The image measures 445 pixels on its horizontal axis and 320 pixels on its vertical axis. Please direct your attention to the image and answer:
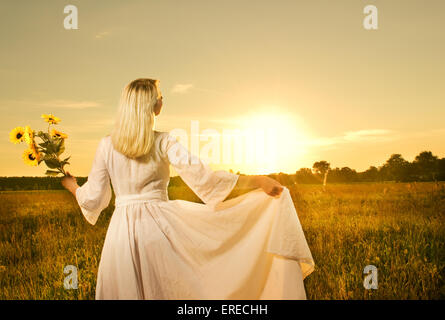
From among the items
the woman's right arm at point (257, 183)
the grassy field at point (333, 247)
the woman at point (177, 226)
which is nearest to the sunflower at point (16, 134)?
the woman at point (177, 226)

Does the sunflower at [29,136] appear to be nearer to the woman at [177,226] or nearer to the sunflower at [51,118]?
the sunflower at [51,118]

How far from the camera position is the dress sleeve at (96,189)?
347 centimetres

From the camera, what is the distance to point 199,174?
11.3ft

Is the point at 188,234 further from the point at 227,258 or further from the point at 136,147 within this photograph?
the point at 136,147

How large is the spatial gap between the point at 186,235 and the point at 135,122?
1.08 m

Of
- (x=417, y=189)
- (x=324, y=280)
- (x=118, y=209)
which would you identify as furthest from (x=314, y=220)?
(x=118, y=209)

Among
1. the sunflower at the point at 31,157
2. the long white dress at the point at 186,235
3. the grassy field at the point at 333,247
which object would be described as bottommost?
the grassy field at the point at 333,247

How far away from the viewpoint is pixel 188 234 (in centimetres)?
351

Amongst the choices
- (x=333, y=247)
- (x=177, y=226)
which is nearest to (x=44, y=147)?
(x=177, y=226)

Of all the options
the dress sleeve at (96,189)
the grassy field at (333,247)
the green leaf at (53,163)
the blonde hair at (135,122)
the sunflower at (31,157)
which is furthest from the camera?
the grassy field at (333,247)

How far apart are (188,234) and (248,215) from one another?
618 mm

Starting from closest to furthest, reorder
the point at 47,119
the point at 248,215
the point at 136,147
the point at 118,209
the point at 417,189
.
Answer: the point at 136,147 < the point at 118,209 < the point at 248,215 < the point at 47,119 < the point at 417,189

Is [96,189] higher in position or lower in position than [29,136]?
lower

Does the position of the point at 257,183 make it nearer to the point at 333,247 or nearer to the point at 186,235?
the point at 186,235
